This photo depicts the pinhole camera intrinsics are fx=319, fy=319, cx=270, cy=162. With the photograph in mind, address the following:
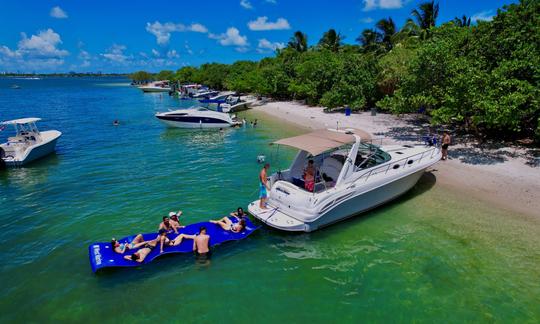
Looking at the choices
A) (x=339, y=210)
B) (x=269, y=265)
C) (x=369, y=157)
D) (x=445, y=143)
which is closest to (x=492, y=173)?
(x=445, y=143)

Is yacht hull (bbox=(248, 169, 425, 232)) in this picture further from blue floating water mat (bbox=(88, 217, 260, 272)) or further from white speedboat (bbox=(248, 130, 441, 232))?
blue floating water mat (bbox=(88, 217, 260, 272))

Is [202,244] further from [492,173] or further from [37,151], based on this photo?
[37,151]

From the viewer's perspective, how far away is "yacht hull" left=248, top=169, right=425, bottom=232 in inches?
409

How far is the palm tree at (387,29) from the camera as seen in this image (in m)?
46.1

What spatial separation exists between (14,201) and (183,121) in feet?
61.9

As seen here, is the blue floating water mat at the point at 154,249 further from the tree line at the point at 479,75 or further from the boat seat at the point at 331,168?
the tree line at the point at 479,75

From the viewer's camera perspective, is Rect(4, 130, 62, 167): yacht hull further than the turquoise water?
Yes

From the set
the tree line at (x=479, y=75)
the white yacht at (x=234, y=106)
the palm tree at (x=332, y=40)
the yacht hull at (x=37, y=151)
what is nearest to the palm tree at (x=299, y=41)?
the palm tree at (x=332, y=40)

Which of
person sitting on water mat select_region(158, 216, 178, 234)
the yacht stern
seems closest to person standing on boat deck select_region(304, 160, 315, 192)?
the yacht stern

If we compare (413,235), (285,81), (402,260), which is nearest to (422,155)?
(413,235)

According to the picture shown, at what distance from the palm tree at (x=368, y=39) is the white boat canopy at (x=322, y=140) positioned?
39.8m

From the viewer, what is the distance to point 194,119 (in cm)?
3222

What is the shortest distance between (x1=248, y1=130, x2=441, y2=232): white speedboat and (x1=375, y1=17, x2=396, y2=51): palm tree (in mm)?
38194

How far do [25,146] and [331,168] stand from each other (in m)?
20.4
